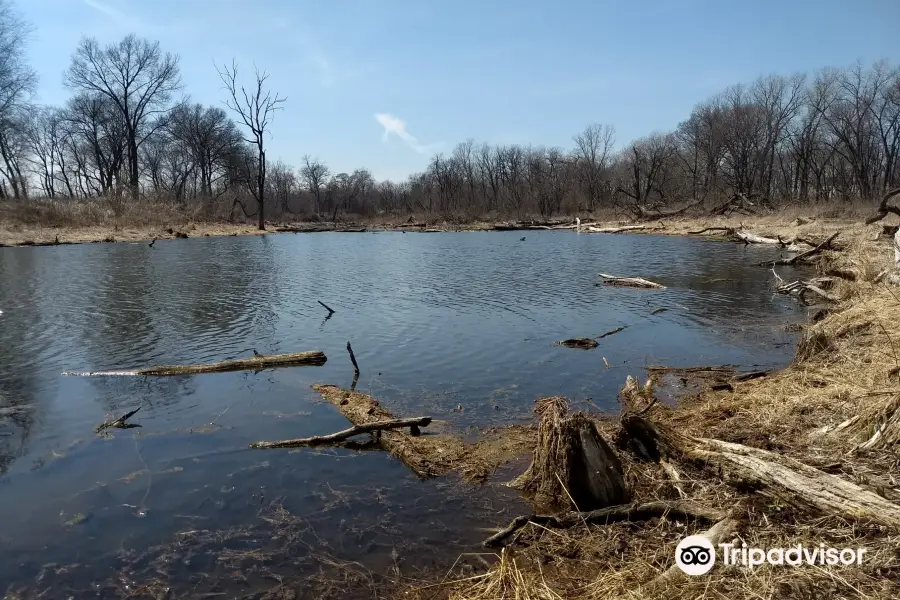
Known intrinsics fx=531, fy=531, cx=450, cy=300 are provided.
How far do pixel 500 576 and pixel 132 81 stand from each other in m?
64.9

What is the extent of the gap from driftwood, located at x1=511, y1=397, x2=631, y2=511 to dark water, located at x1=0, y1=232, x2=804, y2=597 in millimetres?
449

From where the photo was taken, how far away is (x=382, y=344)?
11.5 metres

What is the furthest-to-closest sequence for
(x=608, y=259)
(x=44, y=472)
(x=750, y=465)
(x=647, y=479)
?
(x=608, y=259) → (x=44, y=472) → (x=647, y=479) → (x=750, y=465)

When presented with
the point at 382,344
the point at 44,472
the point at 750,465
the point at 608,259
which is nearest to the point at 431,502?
the point at 750,465

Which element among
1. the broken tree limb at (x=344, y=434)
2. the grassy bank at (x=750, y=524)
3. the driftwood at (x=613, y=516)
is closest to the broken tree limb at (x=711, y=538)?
the grassy bank at (x=750, y=524)

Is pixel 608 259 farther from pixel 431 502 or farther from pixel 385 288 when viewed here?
pixel 431 502

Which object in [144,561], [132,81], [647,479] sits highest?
[132,81]

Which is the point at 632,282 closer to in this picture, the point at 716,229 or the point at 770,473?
the point at 770,473

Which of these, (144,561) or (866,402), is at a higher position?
(866,402)

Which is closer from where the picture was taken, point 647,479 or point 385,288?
point 647,479

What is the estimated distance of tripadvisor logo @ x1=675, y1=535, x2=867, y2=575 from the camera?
3248 millimetres

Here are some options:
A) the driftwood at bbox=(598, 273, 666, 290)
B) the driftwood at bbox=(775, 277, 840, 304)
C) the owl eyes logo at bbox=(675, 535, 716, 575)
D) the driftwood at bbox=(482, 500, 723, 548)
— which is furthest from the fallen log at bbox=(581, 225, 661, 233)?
the owl eyes logo at bbox=(675, 535, 716, 575)

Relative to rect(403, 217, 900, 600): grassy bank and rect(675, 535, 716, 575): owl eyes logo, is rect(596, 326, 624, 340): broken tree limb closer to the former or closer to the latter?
rect(403, 217, 900, 600): grassy bank

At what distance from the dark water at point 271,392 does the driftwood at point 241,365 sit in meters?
0.23
